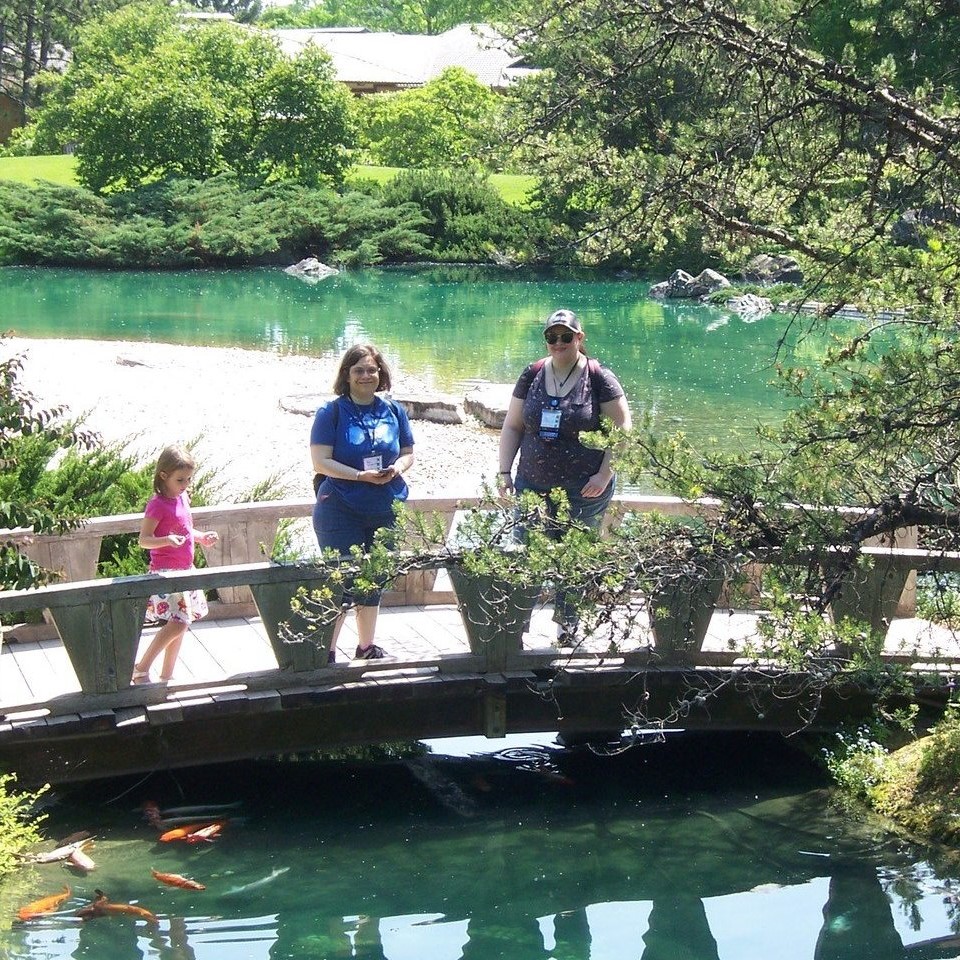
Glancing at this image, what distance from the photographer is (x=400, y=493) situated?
7.28 m

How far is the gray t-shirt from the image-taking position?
7168 mm

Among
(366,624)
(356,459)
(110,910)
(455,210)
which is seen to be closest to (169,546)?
(356,459)

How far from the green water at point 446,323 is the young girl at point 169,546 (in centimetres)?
1320

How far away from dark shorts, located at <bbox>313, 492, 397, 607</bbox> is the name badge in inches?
35.3

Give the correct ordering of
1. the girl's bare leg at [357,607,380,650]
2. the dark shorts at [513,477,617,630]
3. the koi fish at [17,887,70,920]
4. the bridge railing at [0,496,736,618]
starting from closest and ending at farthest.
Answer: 1. the koi fish at [17,887,70,920]
2. the dark shorts at [513,477,617,630]
3. the girl's bare leg at [357,607,380,650]
4. the bridge railing at [0,496,736,618]

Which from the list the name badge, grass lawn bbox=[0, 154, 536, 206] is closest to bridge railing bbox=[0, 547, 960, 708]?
the name badge

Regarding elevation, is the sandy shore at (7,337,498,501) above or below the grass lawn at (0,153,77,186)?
below

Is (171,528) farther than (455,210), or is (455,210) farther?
(455,210)

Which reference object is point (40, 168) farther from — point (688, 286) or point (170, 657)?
point (170, 657)

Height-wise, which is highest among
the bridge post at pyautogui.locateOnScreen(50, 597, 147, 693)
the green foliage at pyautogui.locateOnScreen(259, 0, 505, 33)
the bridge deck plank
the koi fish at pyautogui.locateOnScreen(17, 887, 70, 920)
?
the green foliage at pyautogui.locateOnScreen(259, 0, 505, 33)

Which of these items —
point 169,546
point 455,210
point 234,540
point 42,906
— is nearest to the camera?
point 42,906

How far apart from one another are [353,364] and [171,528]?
122 cm

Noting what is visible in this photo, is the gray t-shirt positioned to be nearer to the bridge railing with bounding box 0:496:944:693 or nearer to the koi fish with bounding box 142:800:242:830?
the bridge railing with bounding box 0:496:944:693

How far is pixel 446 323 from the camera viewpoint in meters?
33.3
